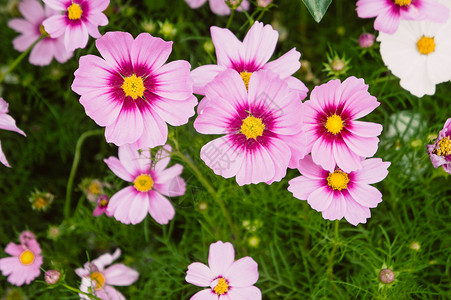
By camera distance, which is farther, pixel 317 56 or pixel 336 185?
pixel 317 56

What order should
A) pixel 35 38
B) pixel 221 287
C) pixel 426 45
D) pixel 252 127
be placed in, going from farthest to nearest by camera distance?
pixel 35 38, pixel 426 45, pixel 221 287, pixel 252 127

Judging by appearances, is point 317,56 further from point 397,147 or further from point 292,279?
point 292,279

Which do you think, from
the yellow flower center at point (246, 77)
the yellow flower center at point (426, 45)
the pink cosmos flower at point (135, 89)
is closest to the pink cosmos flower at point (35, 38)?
the pink cosmos flower at point (135, 89)

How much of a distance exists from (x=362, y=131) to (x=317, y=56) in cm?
76

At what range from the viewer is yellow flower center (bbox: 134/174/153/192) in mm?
1034

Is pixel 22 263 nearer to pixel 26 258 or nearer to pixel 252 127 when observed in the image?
pixel 26 258

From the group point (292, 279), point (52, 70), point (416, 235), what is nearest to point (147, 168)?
point (292, 279)

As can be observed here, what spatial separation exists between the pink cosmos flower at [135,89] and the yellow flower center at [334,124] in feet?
0.72

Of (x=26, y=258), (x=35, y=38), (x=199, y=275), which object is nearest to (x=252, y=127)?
(x=199, y=275)

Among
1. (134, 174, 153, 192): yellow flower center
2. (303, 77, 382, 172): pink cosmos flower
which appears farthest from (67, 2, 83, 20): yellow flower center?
(303, 77, 382, 172): pink cosmos flower

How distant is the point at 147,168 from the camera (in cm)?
105

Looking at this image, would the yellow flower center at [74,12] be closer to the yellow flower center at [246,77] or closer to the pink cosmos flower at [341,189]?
the yellow flower center at [246,77]

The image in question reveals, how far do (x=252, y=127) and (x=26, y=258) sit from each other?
0.68m

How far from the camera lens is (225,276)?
869mm
